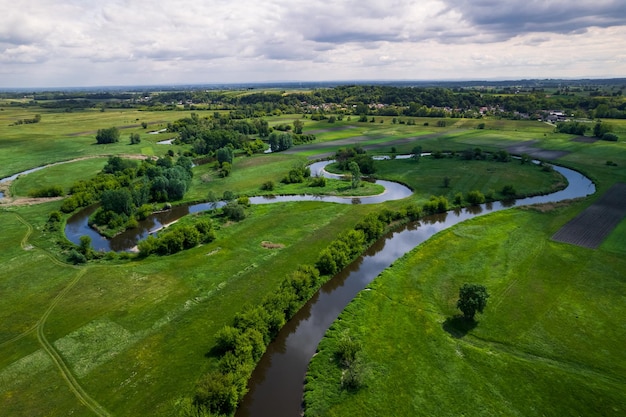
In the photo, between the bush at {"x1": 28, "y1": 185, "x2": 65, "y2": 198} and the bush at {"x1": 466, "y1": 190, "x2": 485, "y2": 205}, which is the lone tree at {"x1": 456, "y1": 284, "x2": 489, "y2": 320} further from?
the bush at {"x1": 28, "y1": 185, "x2": 65, "y2": 198}

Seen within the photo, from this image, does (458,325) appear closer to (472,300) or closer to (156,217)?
(472,300)

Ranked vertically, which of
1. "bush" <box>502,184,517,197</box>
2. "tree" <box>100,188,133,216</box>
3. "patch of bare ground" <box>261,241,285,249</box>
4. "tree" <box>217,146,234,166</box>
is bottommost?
"patch of bare ground" <box>261,241,285,249</box>

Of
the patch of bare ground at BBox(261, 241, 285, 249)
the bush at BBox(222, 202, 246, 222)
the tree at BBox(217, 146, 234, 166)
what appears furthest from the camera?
the tree at BBox(217, 146, 234, 166)

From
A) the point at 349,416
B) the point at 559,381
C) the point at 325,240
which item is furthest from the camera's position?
the point at 325,240

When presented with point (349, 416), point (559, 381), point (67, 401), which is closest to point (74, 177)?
point (67, 401)

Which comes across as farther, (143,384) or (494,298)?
(494,298)

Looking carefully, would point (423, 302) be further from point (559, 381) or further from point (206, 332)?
point (206, 332)

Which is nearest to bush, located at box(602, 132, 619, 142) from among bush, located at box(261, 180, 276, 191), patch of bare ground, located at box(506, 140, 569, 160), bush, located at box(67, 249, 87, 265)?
patch of bare ground, located at box(506, 140, 569, 160)

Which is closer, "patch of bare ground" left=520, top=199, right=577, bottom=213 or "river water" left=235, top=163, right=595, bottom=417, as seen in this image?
"river water" left=235, top=163, right=595, bottom=417
